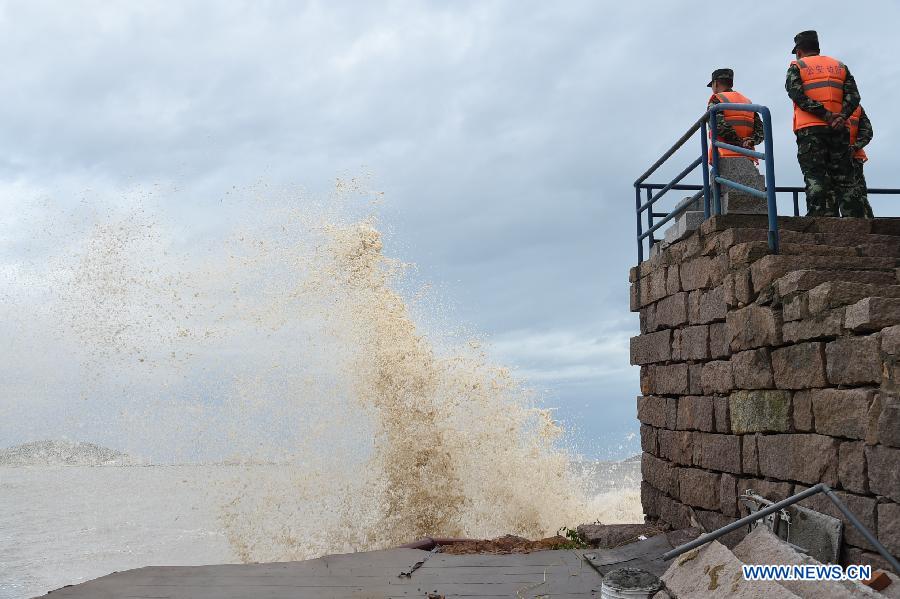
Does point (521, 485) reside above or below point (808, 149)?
below

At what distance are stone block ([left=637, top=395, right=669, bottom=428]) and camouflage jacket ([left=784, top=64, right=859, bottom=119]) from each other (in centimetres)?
319

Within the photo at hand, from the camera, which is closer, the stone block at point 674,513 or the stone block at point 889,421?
the stone block at point 889,421

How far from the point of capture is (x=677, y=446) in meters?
7.10

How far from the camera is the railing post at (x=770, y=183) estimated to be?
5652mm

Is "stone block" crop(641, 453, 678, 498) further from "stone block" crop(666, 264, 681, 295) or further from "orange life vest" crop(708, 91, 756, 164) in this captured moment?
"orange life vest" crop(708, 91, 756, 164)

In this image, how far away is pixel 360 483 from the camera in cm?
1227

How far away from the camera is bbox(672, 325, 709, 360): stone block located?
645cm

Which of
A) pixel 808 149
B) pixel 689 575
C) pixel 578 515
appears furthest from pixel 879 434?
pixel 578 515

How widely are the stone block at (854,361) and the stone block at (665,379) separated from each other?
2.44 meters

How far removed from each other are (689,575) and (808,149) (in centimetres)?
479

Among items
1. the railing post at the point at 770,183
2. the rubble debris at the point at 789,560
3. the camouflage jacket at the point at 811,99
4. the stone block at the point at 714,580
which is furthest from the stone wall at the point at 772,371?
the camouflage jacket at the point at 811,99

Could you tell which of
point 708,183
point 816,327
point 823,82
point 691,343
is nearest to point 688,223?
point 708,183

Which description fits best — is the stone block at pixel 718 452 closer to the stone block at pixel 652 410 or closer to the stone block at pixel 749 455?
the stone block at pixel 749 455

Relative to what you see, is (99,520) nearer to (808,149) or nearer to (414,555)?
(414,555)
